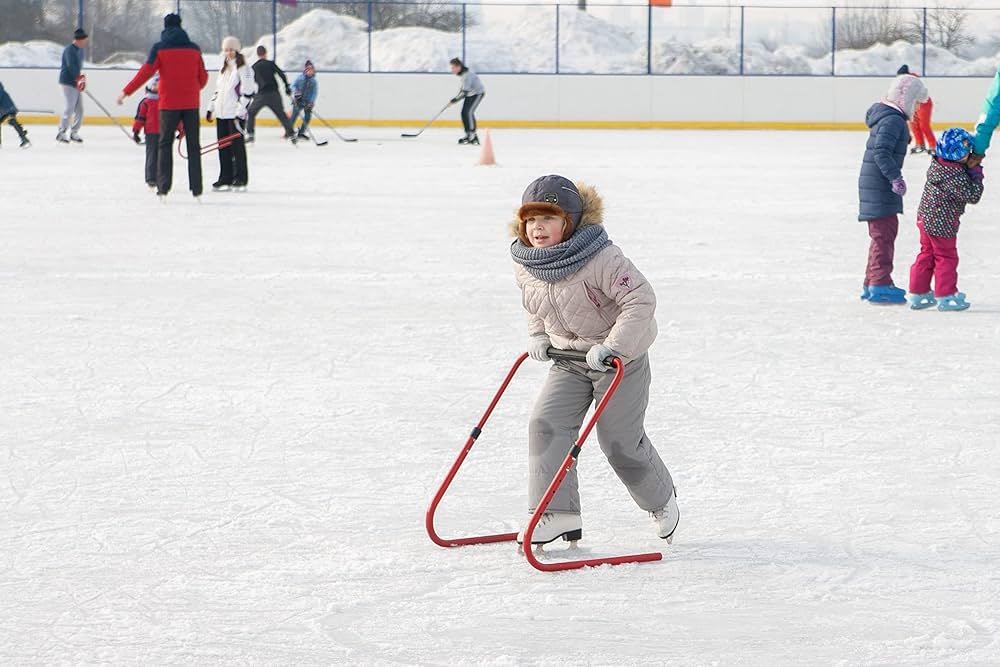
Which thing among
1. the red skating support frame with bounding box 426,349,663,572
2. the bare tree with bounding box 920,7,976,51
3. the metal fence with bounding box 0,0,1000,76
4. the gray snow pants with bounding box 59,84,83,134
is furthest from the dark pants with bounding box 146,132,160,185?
the bare tree with bounding box 920,7,976,51

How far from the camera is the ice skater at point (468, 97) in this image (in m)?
20.8

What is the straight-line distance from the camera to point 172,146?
10.5 metres

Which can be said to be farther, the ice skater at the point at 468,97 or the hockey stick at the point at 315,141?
the ice skater at the point at 468,97

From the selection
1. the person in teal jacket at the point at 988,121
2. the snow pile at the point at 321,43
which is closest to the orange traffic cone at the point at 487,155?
the person in teal jacket at the point at 988,121

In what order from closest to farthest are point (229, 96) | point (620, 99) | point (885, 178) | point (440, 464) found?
point (440, 464) < point (885, 178) < point (229, 96) < point (620, 99)

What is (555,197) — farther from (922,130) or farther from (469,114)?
(469,114)

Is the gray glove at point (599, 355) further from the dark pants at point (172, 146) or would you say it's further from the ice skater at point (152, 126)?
the ice skater at point (152, 126)

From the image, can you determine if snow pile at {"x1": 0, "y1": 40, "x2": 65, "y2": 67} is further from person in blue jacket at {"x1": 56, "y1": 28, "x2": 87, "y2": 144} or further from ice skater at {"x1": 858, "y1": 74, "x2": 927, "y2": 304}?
ice skater at {"x1": 858, "y1": 74, "x2": 927, "y2": 304}

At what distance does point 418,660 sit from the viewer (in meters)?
2.45

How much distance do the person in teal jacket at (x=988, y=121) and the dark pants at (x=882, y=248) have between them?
483mm

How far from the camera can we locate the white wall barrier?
25.2 m

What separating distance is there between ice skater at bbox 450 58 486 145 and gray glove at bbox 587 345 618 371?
17931 millimetres

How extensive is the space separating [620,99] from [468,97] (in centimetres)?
504

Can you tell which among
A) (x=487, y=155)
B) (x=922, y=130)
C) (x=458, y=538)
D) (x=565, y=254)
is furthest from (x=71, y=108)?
(x=565, y=254)
